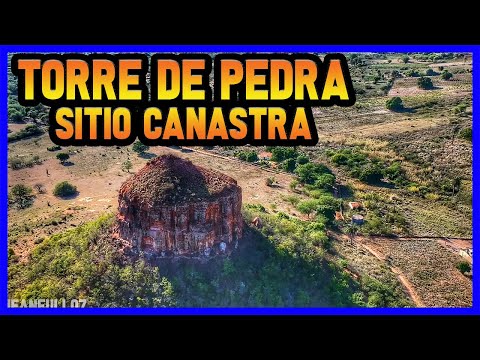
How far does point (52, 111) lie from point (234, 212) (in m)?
12.4

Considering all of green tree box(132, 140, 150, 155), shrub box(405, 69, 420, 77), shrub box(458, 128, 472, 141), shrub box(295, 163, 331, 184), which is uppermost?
shrub box(405, 69, 420, 77)

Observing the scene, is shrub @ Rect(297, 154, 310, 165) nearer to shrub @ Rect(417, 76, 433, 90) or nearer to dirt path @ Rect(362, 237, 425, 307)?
dirt path @ Rect(362, 237, 425, 307)

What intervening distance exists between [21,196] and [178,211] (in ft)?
91.5

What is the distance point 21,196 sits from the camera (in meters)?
44.0

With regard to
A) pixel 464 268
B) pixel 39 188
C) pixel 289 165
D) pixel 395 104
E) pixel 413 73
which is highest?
pixel 413 73

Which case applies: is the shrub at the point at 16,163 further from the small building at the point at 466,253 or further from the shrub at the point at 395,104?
the shrub at the point at 395,104

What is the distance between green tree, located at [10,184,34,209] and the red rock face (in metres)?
21.9

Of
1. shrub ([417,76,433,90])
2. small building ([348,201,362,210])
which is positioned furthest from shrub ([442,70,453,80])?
small building ([348,201,362,210])

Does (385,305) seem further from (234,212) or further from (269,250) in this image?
(234,212)

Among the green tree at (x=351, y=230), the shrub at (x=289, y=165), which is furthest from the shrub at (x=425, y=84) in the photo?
the green tree at (x=351, y=230)

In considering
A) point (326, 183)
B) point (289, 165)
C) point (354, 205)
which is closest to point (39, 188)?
point (289, 165)

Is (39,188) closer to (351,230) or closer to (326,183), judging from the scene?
(326,183)

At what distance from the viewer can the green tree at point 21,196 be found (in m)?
42.7

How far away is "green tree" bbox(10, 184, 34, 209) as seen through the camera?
42.7 m
